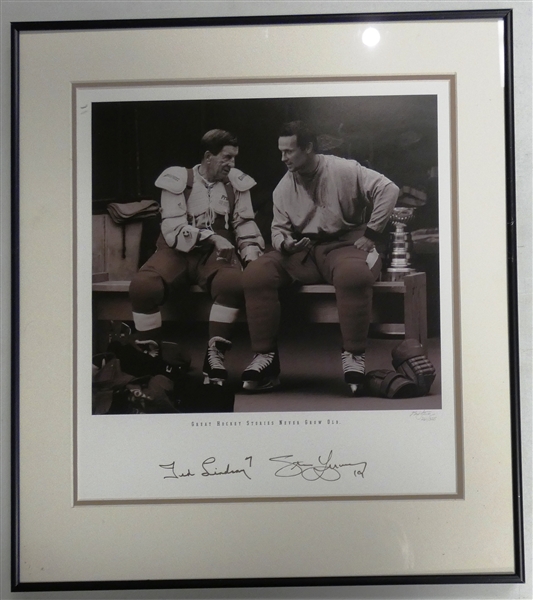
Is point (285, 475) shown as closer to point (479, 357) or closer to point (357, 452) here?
point (357, 452)

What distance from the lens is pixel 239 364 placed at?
678 millimetres

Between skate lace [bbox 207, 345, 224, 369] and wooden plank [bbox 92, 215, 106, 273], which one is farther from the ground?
wooden plank [bbox 92, 215, 106, 273]

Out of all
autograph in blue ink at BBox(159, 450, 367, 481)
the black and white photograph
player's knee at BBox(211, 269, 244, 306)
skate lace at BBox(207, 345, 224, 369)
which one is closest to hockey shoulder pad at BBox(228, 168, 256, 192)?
the black and white photograph

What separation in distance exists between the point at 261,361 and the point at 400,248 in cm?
25

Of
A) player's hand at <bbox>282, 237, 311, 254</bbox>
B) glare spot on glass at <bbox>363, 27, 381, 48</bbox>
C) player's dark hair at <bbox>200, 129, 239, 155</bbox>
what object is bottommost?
player's hand at <bbox>282, 237, 311, 254</bbox>

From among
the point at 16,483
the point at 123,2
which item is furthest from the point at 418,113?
the point at 16,483

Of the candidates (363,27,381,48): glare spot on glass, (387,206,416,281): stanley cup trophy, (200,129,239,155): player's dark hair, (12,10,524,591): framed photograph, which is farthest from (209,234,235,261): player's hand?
(363,27,381,48): glare spot on glass

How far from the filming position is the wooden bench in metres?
0.68

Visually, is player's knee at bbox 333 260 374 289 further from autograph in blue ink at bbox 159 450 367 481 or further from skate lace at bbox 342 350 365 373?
autograph in blue ink at bbox 159 450 367 481

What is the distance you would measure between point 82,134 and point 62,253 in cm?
17

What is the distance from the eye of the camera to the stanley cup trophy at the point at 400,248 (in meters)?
0.68

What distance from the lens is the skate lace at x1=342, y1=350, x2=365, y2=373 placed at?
673 mm

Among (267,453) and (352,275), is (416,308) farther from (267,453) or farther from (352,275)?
(267,453)

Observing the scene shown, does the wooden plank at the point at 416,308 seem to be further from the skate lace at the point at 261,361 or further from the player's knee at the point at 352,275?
the skate lace at the point at 261,361
